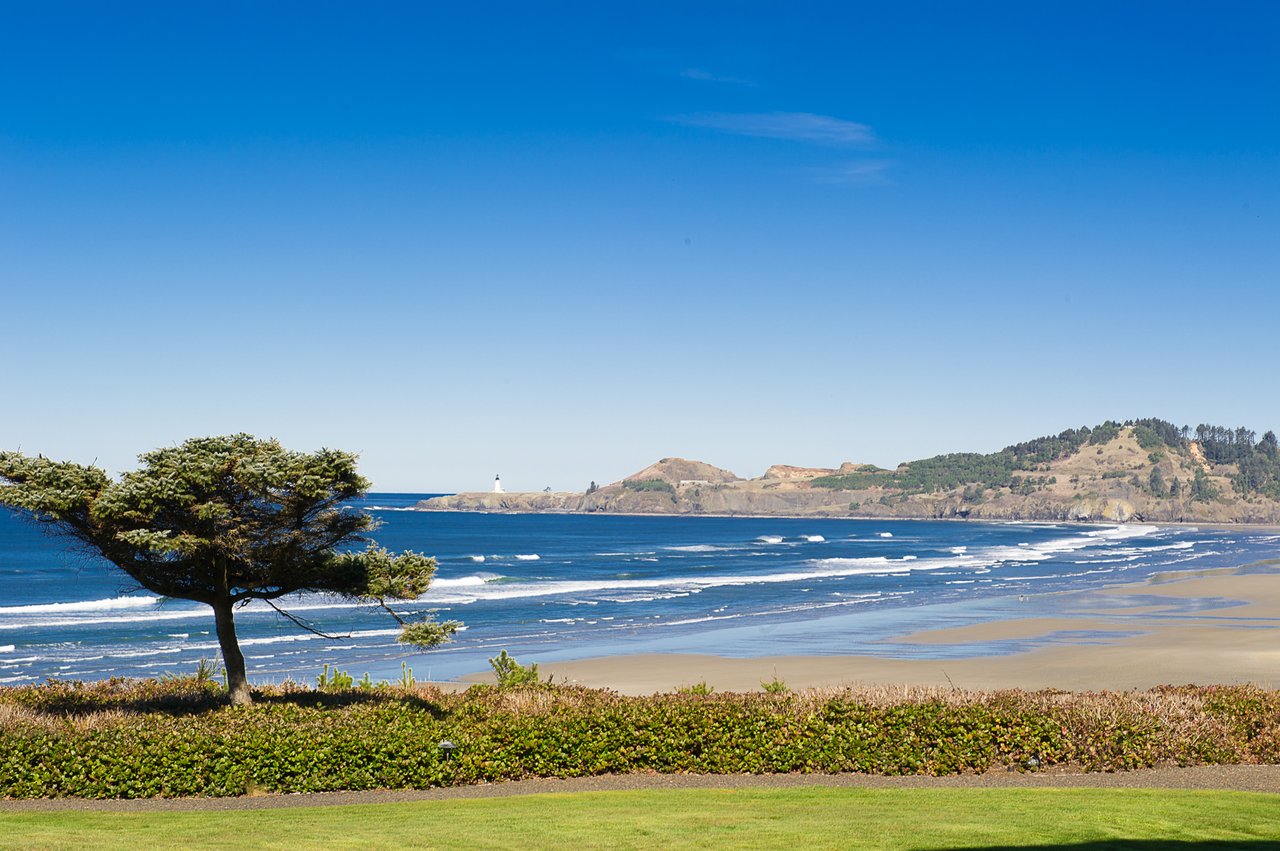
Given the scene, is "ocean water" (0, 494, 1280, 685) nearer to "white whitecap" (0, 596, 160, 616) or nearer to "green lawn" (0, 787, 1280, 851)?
"white whitecap" (0, 596, 160, 616)

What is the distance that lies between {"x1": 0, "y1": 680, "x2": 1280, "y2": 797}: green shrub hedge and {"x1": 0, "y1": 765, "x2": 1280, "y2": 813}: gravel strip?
163mm

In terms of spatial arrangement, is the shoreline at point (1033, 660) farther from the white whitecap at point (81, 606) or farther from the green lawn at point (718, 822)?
the white whitecap at point (81, 606)

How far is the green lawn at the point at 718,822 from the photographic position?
10812 mm

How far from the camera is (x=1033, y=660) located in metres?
35.9

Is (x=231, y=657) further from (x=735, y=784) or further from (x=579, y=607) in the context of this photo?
(x=579, y=607)

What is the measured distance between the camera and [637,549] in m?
111

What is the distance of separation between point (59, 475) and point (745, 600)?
46.0 meters

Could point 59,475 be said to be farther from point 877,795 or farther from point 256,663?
point 256,663

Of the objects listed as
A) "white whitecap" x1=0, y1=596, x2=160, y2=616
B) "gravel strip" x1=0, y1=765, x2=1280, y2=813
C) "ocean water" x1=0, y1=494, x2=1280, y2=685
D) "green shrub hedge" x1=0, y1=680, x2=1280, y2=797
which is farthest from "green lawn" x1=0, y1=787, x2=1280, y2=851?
"white whitecap" x1=0, y1=596, x2=160, y2=616

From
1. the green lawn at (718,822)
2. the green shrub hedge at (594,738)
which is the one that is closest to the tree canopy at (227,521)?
the green shrub hedge at (594,738)

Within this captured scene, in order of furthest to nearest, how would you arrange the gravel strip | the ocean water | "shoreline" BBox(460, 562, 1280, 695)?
1. the ocean water
2. "shoreline" BBox(460, 562, 1280, 695)
3. the gravel strip

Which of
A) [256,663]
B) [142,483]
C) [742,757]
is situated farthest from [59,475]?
[256,663]

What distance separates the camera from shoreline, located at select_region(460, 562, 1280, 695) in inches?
1227

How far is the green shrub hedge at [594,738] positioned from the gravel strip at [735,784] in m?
0.16
